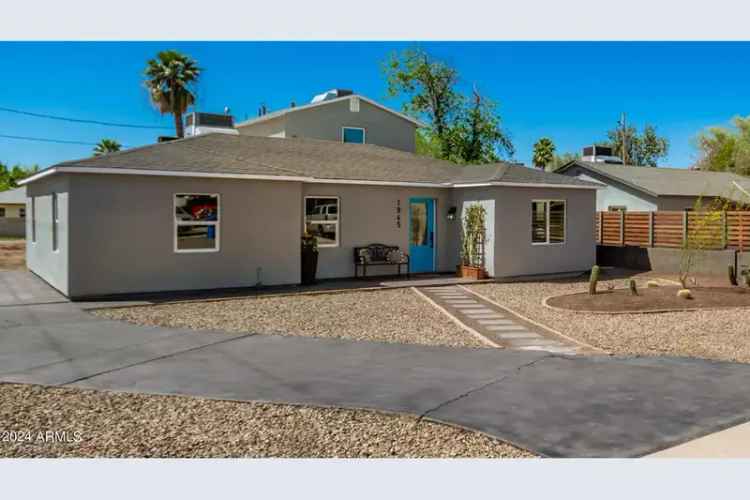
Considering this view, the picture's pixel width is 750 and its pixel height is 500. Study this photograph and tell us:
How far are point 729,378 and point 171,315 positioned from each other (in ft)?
30.3

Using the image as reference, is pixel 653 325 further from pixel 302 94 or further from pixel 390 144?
pixel 302 94

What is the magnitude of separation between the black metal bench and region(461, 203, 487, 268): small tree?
1.87 meters

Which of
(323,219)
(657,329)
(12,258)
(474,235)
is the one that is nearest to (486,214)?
(474,235)

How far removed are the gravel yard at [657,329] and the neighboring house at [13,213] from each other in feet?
145

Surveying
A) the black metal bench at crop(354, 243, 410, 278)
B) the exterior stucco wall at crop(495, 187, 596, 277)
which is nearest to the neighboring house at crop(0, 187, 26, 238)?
the black metal bench at crop(354, 243, 410, 278)

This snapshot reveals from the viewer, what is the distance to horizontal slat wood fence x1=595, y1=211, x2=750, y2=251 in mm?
18672

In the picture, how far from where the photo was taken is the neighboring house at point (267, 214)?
14.3 m

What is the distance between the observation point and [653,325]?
1132 cm

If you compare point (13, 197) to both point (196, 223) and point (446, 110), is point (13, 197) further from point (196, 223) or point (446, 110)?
point (196, 223)

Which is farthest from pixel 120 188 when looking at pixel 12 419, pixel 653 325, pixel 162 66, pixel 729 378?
pixel 162 66

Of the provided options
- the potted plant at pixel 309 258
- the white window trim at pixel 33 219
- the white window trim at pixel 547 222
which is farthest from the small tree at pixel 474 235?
the white window trim at pixel 33 219

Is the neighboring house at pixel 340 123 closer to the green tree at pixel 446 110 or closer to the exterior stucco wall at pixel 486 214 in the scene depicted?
the exterior stucco wall at pixel 486 214

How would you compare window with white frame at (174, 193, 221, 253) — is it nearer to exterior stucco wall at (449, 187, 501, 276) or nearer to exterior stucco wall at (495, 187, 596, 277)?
exterior stucco wall at (449, 187, 501, 276)

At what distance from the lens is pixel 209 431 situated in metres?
5.65
